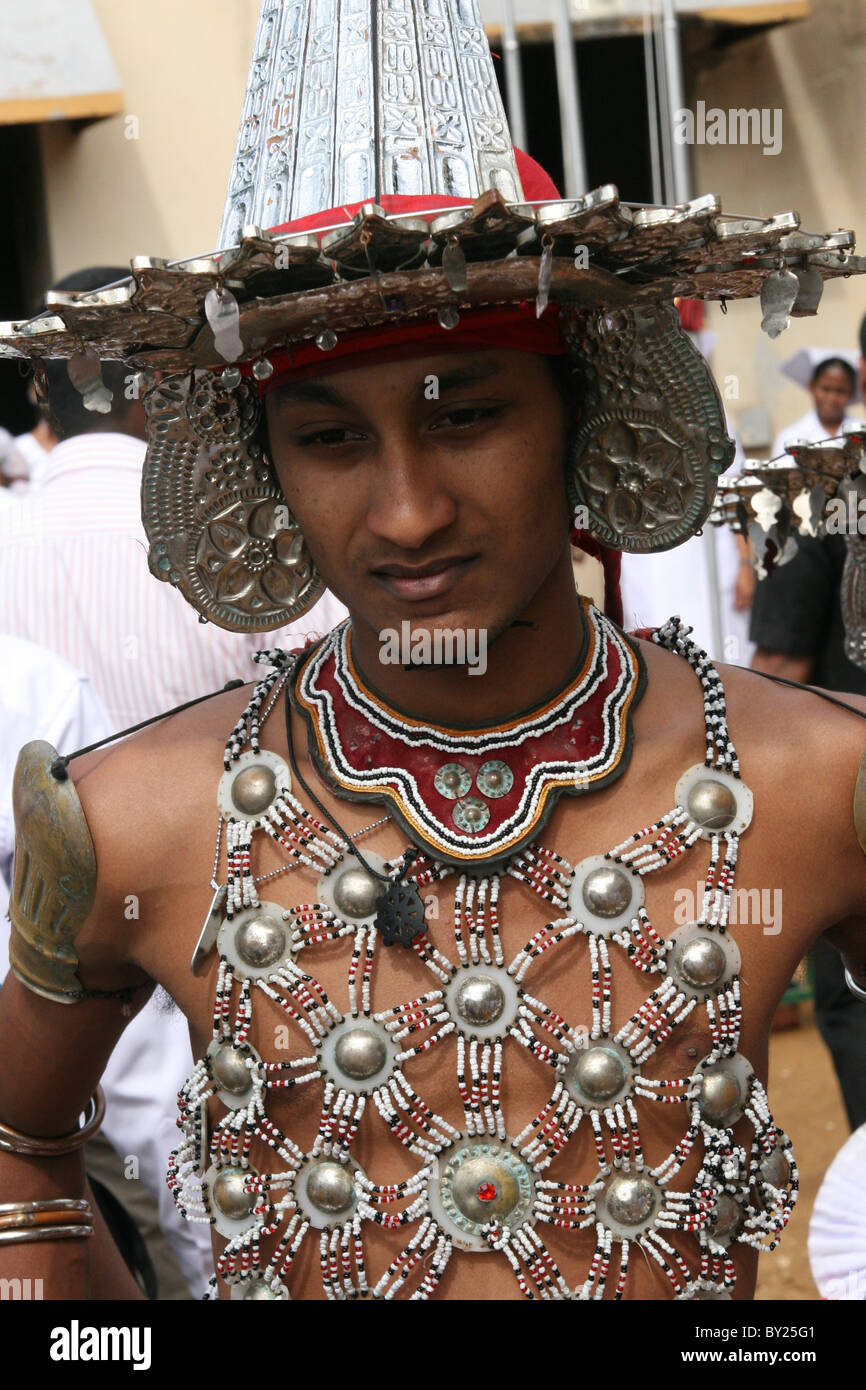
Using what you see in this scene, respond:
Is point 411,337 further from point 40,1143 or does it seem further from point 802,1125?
point 802,1125

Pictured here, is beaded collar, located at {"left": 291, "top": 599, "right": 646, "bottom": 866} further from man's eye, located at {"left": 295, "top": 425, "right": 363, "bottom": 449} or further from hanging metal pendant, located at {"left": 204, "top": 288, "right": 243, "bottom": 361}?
hanging metal pendant, located at {"left": 204, "top": 288, "right": 243, "bottom": 361}

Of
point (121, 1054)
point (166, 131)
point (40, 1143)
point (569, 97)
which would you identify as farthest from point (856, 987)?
point (166, 131)

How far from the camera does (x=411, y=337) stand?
1.78 metres

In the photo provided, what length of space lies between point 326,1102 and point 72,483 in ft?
7.56

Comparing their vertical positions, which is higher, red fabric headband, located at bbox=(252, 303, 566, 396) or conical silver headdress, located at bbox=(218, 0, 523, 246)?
conical silver headdress, located at bbox=(218, 0, 523, 246)

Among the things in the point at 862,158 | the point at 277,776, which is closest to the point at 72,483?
the point at 277,776

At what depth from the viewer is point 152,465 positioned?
2.15 meters

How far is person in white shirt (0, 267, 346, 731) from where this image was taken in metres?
3.69

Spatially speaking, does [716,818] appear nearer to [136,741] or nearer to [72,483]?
[136,741]

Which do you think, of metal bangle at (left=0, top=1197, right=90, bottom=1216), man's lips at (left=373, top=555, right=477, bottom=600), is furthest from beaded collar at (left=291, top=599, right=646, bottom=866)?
metal bangle at (left=0, top=1197, right=90, bottom=1216)

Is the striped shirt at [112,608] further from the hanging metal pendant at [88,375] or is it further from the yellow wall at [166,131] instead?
the yellow wall at [166,131]

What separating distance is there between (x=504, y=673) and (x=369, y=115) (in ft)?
2.08

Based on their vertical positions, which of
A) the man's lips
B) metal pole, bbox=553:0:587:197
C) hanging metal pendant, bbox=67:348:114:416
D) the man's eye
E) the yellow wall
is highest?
the yellow wall

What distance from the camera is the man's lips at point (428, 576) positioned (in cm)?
178
